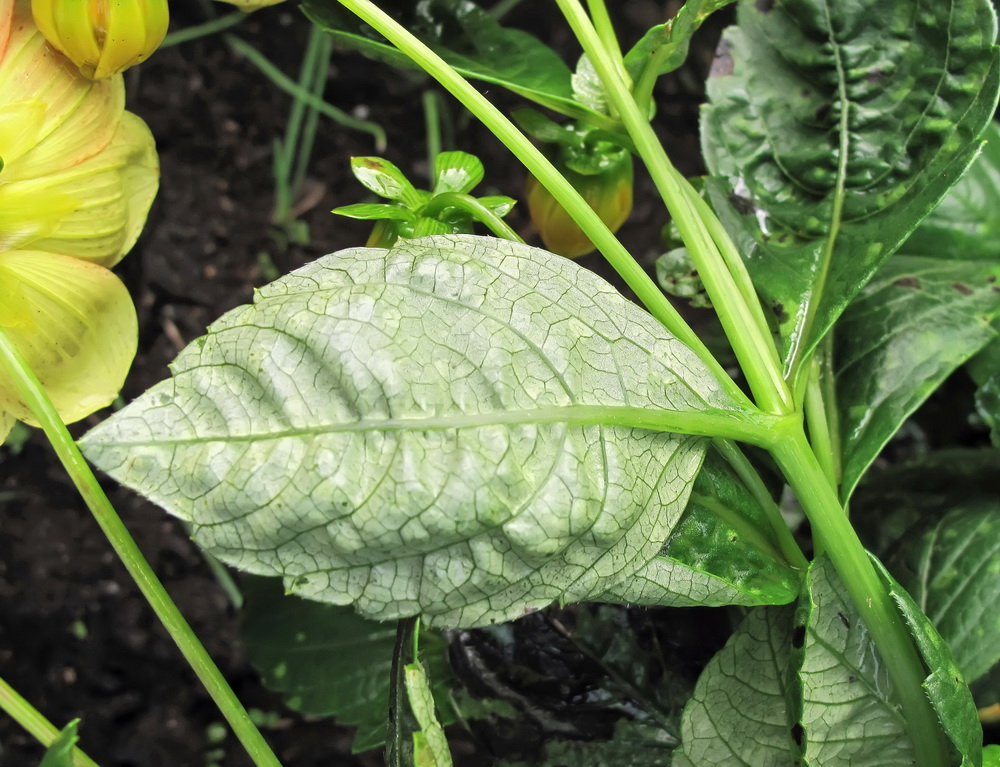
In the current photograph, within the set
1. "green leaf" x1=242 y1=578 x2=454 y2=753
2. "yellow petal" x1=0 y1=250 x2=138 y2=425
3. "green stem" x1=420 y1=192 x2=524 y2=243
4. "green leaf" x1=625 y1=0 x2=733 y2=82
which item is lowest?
"green leaf" x1=242 y1=578 x2=454 y2=753

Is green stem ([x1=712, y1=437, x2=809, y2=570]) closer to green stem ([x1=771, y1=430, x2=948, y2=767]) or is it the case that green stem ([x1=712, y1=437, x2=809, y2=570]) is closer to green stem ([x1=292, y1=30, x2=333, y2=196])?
green stem ([x1=771, y1=430, x2=948, y2=767])

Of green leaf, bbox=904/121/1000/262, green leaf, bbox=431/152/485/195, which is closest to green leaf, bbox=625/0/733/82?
green leaf, bbox=431/152/485/195

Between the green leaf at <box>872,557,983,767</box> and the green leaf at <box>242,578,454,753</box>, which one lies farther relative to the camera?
the green leaf at <box>242,578,454,753</box>

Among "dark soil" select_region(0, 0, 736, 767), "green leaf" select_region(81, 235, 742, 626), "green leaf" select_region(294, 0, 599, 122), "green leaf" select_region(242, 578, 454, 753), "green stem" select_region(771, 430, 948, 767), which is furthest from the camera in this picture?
"dark soil" select_region(0, 0, 736, 767)

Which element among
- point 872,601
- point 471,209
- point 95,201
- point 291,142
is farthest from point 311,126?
point 872,601

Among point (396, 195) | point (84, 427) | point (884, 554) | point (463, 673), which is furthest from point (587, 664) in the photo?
point (84, 427)

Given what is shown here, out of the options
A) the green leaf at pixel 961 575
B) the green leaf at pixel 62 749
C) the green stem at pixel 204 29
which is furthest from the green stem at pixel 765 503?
the green stem at pixel 204 29

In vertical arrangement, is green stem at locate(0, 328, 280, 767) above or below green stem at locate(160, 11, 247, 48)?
below
